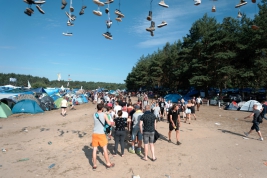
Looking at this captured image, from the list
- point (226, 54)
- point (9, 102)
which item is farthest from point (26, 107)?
point (226, 54)

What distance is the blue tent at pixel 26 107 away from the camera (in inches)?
632

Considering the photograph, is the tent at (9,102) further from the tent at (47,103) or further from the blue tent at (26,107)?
the tent at (47,103)

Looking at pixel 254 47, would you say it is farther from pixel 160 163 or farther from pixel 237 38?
pixel 160 163

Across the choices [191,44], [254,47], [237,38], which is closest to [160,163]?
[254,47]

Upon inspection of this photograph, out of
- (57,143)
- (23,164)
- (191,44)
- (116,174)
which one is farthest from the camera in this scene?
(191,44)

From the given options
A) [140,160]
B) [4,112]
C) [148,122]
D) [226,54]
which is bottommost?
[140,160]

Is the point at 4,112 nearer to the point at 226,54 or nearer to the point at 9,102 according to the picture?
the point at 9,102

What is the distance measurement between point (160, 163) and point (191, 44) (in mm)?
30052

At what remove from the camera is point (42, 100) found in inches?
757

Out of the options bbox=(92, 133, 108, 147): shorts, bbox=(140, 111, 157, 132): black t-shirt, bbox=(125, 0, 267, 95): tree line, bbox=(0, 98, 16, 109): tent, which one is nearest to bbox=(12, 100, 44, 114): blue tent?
bbox=(0, 98, 16, 109): tent

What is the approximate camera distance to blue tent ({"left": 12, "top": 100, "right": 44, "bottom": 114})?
1606cm

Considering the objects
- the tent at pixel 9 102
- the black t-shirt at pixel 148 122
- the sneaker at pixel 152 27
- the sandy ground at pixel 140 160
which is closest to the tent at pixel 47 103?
the tent at pixel 9 102

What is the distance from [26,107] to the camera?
16219 millimetres

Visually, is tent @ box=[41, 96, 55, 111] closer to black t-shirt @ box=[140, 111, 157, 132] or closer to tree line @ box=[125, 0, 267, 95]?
black t-shirt @ box=[140, 111, 157, 132]
